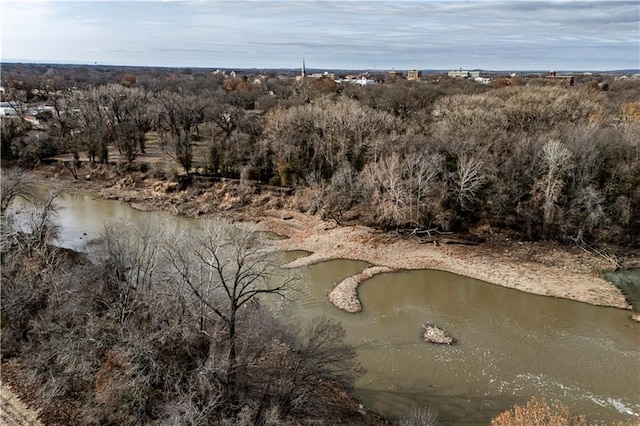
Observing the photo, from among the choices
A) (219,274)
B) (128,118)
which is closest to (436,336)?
(219,274)

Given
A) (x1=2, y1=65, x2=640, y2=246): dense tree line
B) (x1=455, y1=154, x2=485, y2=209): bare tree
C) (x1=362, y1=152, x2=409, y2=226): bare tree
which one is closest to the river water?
(x1=362, y1=152, x2=409, y2=226): bare tree

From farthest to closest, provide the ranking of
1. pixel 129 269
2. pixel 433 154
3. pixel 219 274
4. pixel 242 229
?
pixel 433 154 → pixel 242 229 → pixel 129 269 → pixel 219 274

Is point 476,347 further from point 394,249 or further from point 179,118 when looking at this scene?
point 179,118

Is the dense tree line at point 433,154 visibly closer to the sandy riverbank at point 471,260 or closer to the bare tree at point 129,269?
the sandy riverbank at point 471,260

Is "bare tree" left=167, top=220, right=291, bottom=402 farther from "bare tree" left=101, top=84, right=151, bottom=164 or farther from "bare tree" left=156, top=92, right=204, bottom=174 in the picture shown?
"bare tree" left=101, top=84, right=151, bottom=164

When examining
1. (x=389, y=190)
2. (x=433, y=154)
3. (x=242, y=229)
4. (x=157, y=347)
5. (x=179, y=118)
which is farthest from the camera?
(x=179, y=118)

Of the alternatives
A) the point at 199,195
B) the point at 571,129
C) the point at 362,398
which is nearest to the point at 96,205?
the point at 199,195

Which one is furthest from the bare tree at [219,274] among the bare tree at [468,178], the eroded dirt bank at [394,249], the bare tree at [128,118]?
the bare tree at [128,118]
